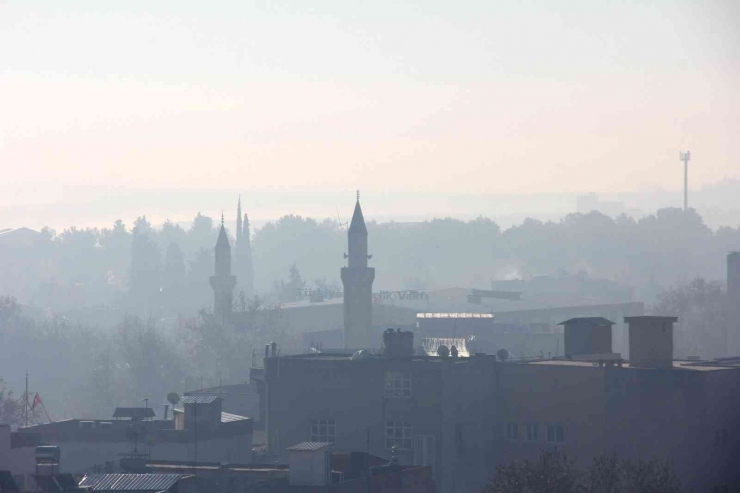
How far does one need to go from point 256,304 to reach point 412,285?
78097 millimetres

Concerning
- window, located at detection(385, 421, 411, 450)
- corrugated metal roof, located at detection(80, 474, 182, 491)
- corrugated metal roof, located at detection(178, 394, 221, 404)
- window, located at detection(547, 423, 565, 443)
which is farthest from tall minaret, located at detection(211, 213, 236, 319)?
corrugated metal roof, located at detection(80, 474, 182, 491)

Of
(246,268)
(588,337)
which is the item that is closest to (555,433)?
(588,337)

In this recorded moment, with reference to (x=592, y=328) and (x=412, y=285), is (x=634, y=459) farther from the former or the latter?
(x=412, y=285)

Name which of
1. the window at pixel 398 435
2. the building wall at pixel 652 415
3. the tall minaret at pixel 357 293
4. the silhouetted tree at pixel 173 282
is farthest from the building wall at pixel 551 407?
the silhouetted tree at pixel 173 282

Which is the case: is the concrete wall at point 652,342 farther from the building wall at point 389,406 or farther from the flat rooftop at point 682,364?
the building wall at point 389,406

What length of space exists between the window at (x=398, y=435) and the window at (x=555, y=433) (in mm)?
3941

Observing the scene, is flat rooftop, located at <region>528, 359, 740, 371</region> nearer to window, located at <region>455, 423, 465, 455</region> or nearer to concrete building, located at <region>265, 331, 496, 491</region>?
concrete building, located at <region>265, 331, 496, 491</region>

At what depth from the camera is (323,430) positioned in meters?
38.5

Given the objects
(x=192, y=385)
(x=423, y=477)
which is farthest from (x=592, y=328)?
(x=192, y=385)

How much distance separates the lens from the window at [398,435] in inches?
1476

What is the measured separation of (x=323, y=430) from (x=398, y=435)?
→ 2.31 m

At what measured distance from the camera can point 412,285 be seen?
172750mm

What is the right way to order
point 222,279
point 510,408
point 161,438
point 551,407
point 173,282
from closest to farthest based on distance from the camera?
point 551,407 < point 510,408 < point 161,438 < point 222,279 < point 173,282

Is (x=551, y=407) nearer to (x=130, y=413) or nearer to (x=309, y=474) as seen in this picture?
(x=309, y=474)
